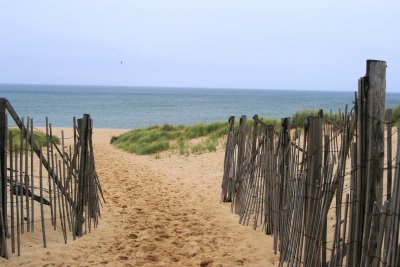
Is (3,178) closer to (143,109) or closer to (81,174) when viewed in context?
(81,174)

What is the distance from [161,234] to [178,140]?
32.0ft

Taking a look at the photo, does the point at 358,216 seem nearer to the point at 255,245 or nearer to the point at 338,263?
the point at 338,263

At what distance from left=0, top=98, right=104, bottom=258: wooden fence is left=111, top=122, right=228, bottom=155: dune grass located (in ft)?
23.0

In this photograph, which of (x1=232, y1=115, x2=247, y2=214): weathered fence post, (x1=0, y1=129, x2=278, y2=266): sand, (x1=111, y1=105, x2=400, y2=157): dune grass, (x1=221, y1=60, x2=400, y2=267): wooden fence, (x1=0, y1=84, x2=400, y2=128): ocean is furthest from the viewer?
(x1=0, y1=84, x2=400, y2=128): ocean

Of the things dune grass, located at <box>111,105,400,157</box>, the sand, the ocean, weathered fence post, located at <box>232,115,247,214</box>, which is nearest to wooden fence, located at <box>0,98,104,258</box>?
the sand

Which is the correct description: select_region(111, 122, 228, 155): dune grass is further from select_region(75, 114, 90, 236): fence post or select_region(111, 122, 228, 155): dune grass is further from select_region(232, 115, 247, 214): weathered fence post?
select_region(75, 114, 90, 236): fence post

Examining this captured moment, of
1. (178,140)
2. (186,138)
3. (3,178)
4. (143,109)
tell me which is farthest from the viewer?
(143,109)

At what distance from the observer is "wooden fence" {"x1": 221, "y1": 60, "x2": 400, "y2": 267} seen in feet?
9.18

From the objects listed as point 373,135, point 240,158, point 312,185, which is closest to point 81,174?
point 240,158

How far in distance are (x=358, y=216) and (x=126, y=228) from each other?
12.0 ft

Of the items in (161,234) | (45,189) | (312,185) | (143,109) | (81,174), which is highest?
(312,185)

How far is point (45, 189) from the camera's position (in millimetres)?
5195

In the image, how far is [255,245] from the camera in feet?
17.0

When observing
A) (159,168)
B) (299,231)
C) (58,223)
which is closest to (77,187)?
(58,223)
